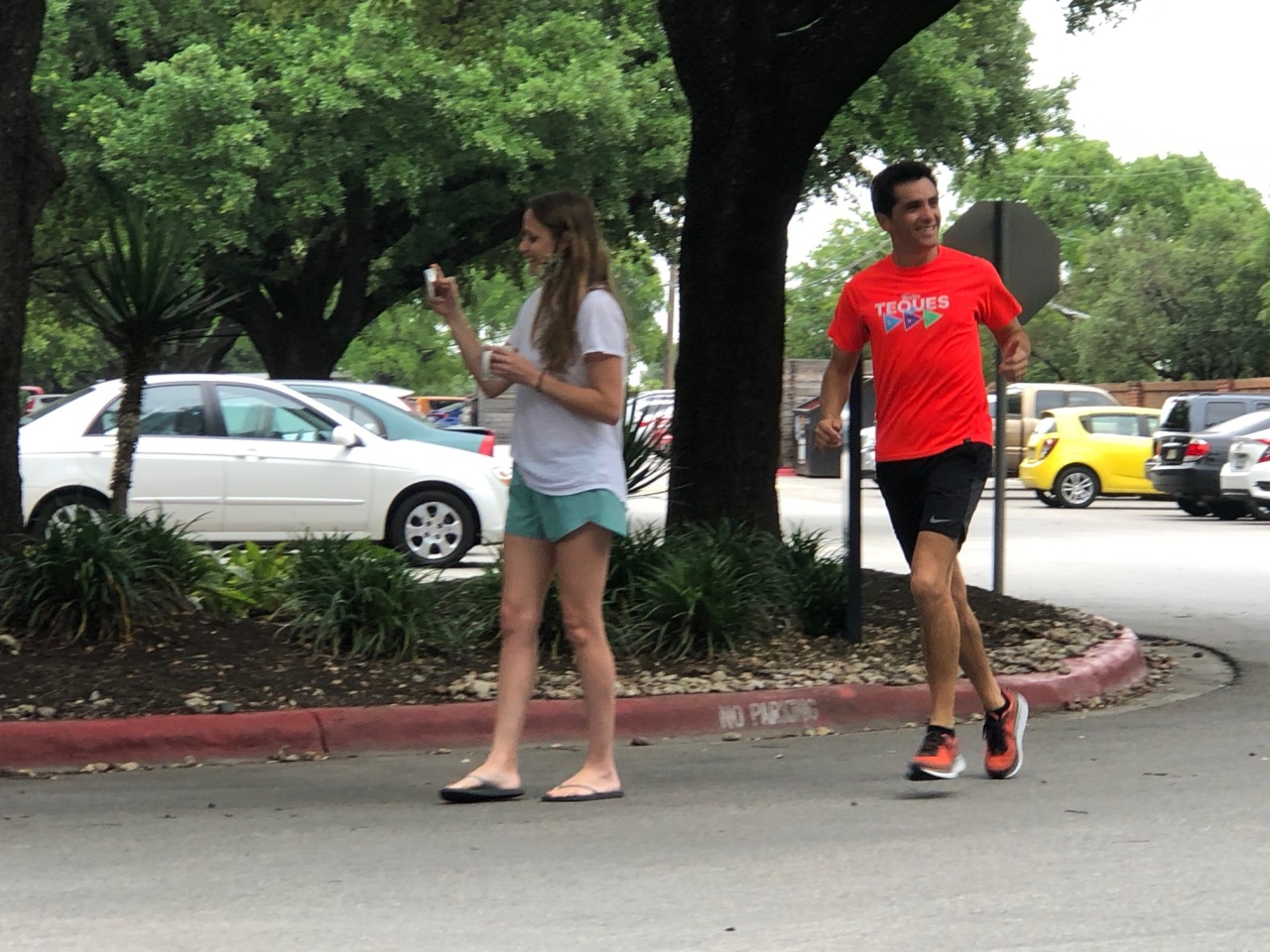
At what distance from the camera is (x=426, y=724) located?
725 cm

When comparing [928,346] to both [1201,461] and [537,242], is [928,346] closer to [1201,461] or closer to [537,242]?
[537,242]

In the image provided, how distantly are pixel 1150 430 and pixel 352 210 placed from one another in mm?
12569

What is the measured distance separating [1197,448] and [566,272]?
1904 centimetres

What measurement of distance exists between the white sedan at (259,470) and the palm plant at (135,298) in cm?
516

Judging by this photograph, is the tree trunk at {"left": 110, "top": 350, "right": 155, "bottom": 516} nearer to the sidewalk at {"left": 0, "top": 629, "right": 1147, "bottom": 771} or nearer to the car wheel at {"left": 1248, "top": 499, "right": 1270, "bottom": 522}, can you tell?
the sidewalk at {"left": 0, "top": 629, "right": 1147, "bottom": 771}

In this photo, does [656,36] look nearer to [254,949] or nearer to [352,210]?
[352,210]

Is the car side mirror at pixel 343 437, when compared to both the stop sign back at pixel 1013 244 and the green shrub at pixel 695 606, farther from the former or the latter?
the green shrub at pixel 695 606

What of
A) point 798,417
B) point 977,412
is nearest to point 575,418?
point 977,412

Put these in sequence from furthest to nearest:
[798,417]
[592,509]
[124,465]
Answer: [798,417] < [124,465] < [592,509]

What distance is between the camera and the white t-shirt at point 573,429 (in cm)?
574

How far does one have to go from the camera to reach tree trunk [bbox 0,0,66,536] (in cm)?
815

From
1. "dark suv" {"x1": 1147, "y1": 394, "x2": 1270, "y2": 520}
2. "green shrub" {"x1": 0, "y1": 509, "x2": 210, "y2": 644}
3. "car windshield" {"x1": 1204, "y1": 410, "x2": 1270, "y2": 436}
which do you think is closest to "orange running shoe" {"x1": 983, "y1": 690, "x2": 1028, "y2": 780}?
"green shrub" {"x1": 0, "y1": 509, "x2": 210, "y2": 644}

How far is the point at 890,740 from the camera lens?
739cm

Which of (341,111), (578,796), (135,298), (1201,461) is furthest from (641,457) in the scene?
(341,111)
